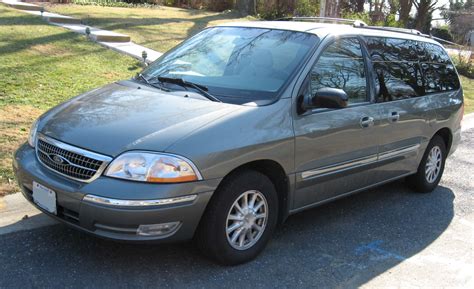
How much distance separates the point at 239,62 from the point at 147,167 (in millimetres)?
1479

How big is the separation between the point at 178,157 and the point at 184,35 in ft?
36.2

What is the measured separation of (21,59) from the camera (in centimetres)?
882

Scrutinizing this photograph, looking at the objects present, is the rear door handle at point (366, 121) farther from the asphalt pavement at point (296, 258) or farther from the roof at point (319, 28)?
the asphalt pavement at point (296, 258)

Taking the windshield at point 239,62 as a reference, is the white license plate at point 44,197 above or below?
below

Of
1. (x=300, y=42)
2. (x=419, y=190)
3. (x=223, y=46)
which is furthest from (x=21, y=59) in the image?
(x=419, y=190)

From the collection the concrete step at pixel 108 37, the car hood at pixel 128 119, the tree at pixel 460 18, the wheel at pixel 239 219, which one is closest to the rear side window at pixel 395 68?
the wheel at pixel 239 219

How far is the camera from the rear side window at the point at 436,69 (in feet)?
18.7

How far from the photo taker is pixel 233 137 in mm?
3582

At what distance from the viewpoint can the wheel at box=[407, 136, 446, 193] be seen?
5.77 meters

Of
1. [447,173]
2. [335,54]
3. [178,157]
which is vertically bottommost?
[447,173]

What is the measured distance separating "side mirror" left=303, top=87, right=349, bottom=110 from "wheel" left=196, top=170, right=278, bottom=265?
2.34ft

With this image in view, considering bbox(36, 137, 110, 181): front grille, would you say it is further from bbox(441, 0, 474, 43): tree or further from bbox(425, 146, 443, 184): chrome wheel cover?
bbox(441, 0, 474, 43): tree

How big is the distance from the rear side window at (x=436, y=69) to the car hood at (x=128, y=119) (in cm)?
279

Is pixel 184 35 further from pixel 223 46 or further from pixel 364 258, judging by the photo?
pixel 364 258
